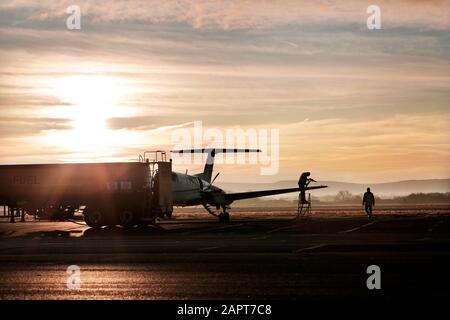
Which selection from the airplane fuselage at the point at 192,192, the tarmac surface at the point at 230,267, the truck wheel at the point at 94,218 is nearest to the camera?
the tarmac surface at the point at 230,267

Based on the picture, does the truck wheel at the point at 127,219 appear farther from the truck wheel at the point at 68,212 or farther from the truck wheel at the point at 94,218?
the truck wheel at the point at 68,212

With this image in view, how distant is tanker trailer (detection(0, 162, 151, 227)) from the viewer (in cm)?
3797

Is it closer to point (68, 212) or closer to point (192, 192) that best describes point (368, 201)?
point (192, 192)

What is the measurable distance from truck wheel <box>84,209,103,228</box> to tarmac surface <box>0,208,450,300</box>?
11.1 meters

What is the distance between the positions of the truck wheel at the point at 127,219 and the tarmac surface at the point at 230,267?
1079 cm

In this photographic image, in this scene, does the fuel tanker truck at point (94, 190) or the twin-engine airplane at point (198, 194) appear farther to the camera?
the twin-engine airplane at point (198, 194)

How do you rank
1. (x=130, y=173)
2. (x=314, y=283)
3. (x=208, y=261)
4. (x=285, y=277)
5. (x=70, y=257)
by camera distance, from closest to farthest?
(x=314, y=283) < (x=285, y=277) < (x=208, y=261) < (x=70, y=257) < (x=130, y=173)

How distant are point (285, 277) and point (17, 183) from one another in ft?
92.2

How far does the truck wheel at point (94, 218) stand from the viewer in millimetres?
37938

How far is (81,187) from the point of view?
3912 cm

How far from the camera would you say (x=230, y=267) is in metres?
16.8

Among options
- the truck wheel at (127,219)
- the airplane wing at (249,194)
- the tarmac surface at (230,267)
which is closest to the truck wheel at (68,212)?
the truck wheel at (127,219)
